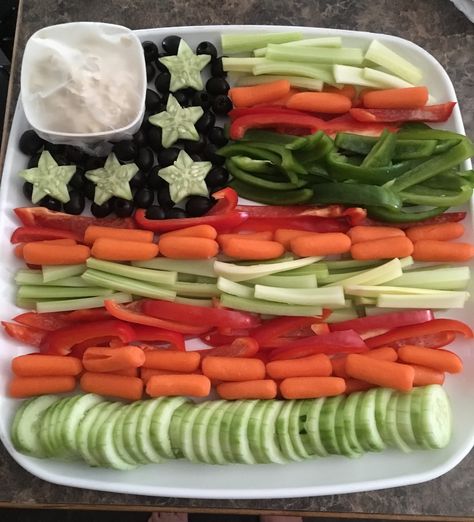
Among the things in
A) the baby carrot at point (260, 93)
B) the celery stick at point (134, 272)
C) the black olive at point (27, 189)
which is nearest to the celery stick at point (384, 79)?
the baby carrot at point (260, 93)

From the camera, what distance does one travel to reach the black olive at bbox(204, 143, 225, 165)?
6.52ft

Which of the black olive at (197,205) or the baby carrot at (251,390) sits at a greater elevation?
the black olive at (197,205)

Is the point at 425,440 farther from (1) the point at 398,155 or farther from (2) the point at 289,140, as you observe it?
(2) the point at 289,140

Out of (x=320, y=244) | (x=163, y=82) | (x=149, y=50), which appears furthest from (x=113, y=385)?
(x=149, y=50)

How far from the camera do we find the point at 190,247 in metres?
1.86

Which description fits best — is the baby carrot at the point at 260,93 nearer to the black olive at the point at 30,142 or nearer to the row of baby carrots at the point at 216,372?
the black olive at the point at 30,142

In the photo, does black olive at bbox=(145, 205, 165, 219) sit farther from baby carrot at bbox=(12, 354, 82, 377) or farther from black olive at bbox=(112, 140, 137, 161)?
baby carrot at bbox=(12, 354, 82, 377)

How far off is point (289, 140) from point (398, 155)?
1.06 feet

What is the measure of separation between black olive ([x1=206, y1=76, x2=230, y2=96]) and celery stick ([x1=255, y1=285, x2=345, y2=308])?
0.63 meters

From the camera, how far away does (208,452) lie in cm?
175

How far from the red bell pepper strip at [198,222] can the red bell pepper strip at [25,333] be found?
0.44m

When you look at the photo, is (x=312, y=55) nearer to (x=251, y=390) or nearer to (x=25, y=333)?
(x=251, y=390)

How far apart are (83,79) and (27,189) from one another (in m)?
0.37

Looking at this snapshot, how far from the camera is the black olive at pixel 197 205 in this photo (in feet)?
6.31
